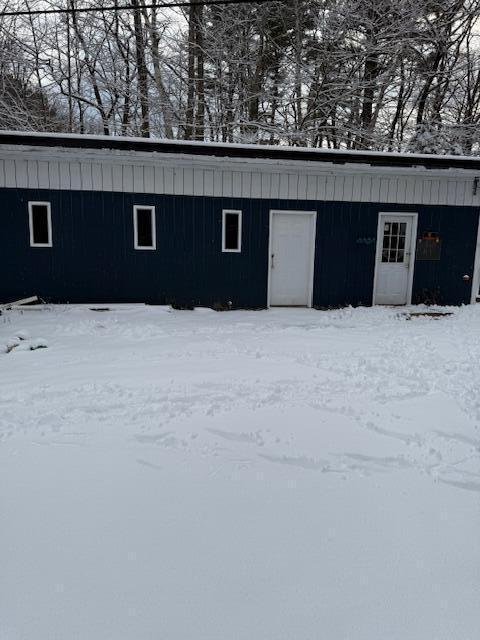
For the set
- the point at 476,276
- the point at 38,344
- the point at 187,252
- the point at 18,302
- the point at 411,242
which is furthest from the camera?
the point at 476,276

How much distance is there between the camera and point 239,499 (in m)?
2.69

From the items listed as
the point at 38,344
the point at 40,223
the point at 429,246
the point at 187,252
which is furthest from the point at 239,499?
the point at 429,246

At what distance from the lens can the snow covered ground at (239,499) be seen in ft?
6.40

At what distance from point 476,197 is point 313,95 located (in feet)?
27.8

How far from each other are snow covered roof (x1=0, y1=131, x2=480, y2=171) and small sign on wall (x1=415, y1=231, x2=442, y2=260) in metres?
1.35

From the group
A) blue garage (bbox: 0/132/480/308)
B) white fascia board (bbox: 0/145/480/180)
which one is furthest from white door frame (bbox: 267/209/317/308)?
white fascia board (bbox: 0/145/480/180)

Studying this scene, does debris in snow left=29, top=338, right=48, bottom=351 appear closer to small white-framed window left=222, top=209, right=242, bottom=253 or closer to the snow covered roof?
the snow covered roof

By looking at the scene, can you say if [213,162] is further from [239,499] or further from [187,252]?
[239,499]

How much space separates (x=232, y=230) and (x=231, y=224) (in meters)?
0.12

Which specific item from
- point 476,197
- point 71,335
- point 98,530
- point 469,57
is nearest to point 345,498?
point 98,530

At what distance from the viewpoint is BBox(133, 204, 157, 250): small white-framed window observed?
8.65 meters

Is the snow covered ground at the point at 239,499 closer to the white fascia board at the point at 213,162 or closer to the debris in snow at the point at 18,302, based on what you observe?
the debris in snow at the point at 18,302

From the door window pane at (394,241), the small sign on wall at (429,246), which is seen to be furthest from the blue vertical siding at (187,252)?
the door window pane at (394,241)

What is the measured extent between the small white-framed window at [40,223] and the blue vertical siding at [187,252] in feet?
0.34
